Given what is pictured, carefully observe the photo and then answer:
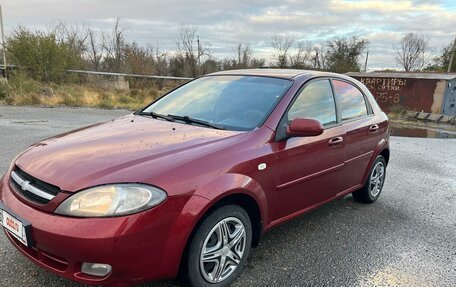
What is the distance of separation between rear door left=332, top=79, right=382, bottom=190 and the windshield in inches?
35.8

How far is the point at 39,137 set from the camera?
7.95 meters

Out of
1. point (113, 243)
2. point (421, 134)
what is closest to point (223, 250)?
point (113, 243)

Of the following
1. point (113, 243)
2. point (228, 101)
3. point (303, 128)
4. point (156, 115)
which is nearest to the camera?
point (113, 243)

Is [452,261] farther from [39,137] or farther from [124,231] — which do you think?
[39,137]

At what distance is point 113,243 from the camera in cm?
207

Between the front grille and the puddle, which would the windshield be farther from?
the puddle

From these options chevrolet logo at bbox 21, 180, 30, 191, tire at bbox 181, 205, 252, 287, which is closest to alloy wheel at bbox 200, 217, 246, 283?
tire at bbox 181, 205, 252, 287

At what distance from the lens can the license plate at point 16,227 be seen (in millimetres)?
2225

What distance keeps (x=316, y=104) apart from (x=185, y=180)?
6.18 feet

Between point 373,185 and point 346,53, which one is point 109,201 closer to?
point 373,185

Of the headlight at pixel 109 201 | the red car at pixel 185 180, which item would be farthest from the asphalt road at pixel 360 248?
the headlight at pixel 109 201

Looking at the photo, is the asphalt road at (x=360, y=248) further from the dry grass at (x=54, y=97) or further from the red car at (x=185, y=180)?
the dry grass at (x=54, y=97)

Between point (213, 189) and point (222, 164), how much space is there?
21 centimetres

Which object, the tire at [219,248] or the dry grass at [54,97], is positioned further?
the dry grass at [54,97]
